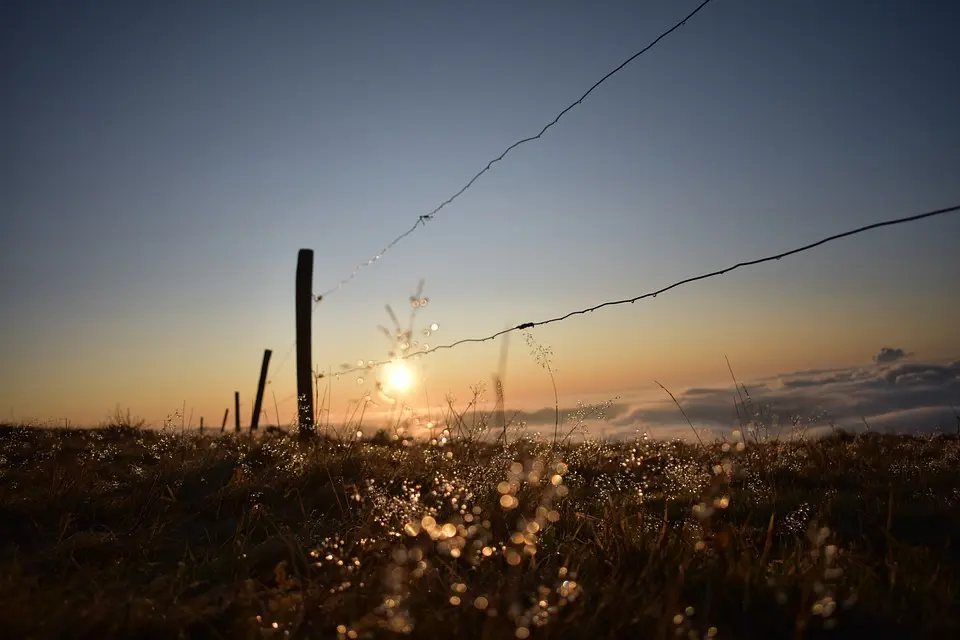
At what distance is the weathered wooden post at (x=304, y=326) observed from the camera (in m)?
8.41

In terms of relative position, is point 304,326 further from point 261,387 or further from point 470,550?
point 261,387

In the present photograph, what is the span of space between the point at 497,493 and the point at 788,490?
2455mm

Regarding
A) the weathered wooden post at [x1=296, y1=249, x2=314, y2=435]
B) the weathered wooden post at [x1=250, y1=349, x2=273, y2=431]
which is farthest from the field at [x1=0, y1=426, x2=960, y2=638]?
the weathered wooden post at [x1=250, y1=349, x2=273, y2=431]

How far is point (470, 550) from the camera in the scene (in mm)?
3006

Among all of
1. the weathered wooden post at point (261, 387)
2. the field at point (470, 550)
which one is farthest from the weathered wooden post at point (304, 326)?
the weathered wooden post at point (261, 387)

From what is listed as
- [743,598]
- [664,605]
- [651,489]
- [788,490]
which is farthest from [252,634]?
[788,490]

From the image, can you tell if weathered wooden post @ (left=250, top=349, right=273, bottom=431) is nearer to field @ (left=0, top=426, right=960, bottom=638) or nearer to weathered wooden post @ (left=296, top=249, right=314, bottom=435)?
weathered wooden post @ (left=296, top=249, right=314, bottom=435)

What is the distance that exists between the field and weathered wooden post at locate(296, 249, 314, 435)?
2605mm

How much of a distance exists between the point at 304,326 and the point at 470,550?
6.26 m

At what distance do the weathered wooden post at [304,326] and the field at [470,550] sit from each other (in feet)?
8.55

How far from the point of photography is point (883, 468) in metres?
5.54

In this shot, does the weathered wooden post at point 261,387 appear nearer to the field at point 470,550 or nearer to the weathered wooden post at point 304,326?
the weathered wooden post at point 304,326

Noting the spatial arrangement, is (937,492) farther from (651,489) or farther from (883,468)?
(651,489)

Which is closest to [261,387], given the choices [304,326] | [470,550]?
[304,326]
